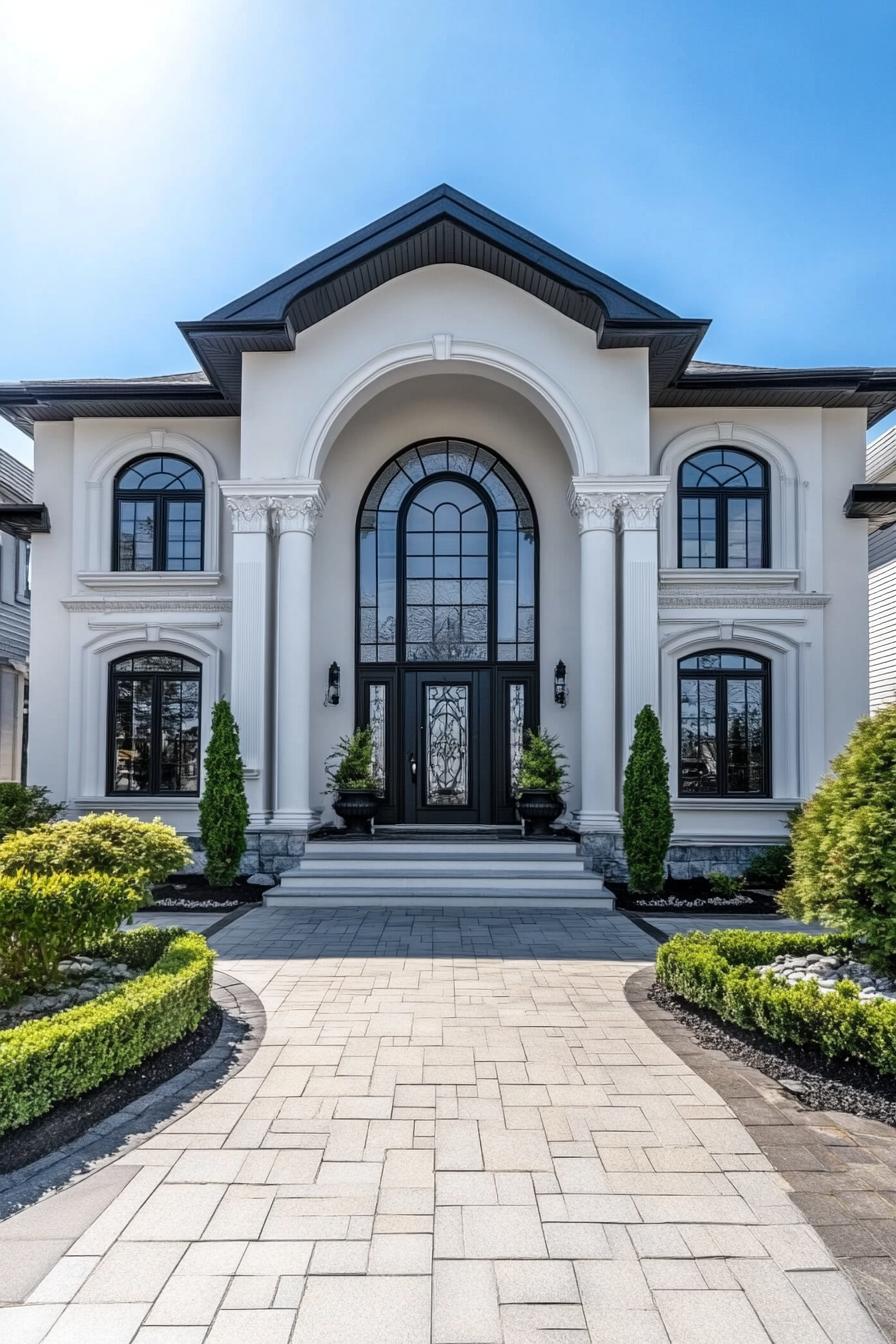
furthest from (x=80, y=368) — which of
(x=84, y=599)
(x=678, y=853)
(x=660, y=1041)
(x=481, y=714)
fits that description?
(x=660, y=1041)

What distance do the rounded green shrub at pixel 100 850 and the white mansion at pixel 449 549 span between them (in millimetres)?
4322

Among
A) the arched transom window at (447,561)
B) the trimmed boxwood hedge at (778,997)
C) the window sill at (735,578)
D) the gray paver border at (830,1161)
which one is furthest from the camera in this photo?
the arched transom window at (447,561)

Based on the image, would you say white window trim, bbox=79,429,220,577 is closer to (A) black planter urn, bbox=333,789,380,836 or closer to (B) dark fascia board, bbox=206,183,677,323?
(B) dark fascia board, bbox=206,183,677,323

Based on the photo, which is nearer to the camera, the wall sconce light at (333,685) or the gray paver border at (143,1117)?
the gray paver border at (143,1117)

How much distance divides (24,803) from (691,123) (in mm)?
11107

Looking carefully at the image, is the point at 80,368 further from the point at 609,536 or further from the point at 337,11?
the point at 609,536

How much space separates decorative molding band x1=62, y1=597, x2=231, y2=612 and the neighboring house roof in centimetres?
263

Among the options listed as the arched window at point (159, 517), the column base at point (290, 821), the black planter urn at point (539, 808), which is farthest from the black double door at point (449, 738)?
the arched window at point (159, 517)

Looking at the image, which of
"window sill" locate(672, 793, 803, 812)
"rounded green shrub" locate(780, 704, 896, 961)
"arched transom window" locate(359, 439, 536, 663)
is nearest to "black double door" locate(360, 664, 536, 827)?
"arched transom window" locate(359, 439, 536, 663)

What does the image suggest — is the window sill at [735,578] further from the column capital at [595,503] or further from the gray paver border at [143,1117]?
the gray paver border at [143,1117]

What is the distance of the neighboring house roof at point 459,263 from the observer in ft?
32.3

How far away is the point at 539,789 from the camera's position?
414 inches

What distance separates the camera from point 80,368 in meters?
12.2

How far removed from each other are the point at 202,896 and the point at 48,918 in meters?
5.14
